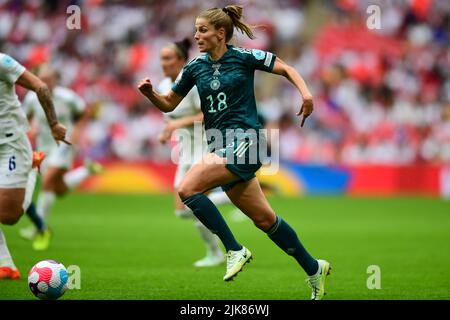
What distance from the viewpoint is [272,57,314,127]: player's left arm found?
262 inches

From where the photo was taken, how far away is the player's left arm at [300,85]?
6656mm

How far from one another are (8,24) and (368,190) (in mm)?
11288

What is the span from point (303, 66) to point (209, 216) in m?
18.0

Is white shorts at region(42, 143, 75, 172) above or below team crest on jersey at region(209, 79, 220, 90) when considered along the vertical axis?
below

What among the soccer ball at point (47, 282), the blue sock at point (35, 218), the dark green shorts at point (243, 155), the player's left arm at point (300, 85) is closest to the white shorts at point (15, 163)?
the soccer ball at point (47, 282)

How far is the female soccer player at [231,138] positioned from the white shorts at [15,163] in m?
1.75

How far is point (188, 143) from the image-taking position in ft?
34.1

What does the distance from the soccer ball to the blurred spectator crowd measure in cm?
1563

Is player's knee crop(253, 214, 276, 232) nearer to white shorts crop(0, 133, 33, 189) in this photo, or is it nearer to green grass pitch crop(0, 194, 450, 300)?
green grass pitch crop(0, 194, 450, 300)
